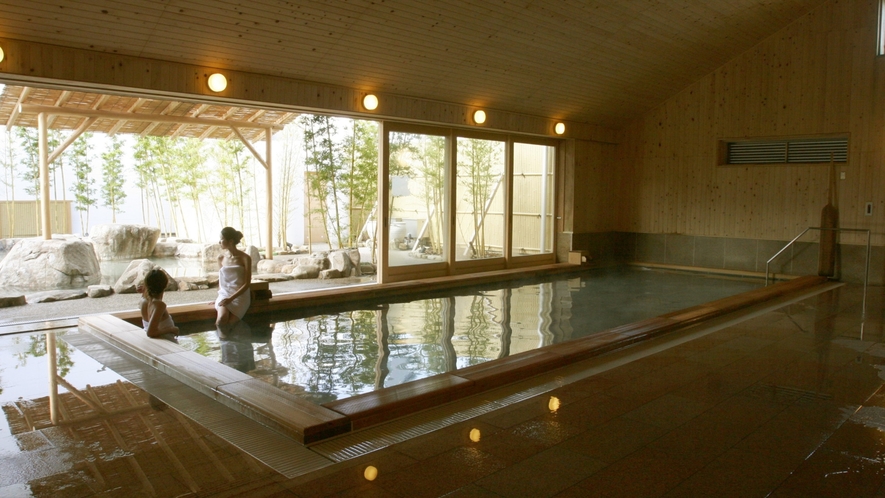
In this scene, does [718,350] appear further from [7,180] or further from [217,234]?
[7,180]

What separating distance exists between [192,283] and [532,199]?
5170 millimetres

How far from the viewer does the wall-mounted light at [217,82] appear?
224 inches

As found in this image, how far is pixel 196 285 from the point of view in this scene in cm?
775

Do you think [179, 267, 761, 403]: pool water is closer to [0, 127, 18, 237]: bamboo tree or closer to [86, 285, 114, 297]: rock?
[86, 285, 114, 297]: rock

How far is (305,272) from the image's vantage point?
902 cm

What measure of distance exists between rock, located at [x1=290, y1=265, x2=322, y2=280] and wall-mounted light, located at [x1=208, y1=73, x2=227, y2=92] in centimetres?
367

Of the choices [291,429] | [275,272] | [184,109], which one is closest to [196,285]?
[275,272]

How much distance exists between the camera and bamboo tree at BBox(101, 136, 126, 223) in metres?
12.6

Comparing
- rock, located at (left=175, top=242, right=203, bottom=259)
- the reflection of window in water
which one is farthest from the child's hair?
rock, located at (left=175, top=242, right=203, bottom=259)

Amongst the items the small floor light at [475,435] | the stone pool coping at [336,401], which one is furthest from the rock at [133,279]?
the small floor light at [475,435]

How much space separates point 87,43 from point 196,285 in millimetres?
3542

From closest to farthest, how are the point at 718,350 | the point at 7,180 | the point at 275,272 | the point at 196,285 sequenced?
the point at 718,350, the point at 196,285, the point at 275,272, the point at 7,180

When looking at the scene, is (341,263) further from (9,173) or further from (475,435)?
(9,173)

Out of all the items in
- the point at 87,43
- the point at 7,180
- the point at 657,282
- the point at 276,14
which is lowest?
the point at 657,282
